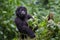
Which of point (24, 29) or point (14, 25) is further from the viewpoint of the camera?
point (14, 25)

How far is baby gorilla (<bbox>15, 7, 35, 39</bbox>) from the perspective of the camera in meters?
5.43

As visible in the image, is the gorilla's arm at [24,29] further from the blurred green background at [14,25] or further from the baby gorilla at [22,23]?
the blurred green background at [14,25]

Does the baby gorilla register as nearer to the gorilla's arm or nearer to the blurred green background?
the gorilla's arm

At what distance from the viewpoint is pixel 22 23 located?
18.0 ft

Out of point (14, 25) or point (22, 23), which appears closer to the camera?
point (22, 23)

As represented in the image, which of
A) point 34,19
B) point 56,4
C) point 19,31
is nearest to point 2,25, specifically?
point 19,31

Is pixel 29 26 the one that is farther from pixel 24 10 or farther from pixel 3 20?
pixel 3 20

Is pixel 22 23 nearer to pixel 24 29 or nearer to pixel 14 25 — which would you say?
pixel 24 29

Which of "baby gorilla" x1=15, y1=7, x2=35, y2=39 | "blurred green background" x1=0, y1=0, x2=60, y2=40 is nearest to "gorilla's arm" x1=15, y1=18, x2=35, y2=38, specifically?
"baby gorilla" x1=15, y1=7, x2=35, y2=39

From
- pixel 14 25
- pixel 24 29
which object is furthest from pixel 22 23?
pixel 14 25

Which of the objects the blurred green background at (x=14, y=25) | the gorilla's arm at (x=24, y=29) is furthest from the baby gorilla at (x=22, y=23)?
the blurred green background at (x=14, y=25)

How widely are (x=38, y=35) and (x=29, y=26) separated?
246 mm

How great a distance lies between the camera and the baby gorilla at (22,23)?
5429 mm

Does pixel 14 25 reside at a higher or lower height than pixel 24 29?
lower
